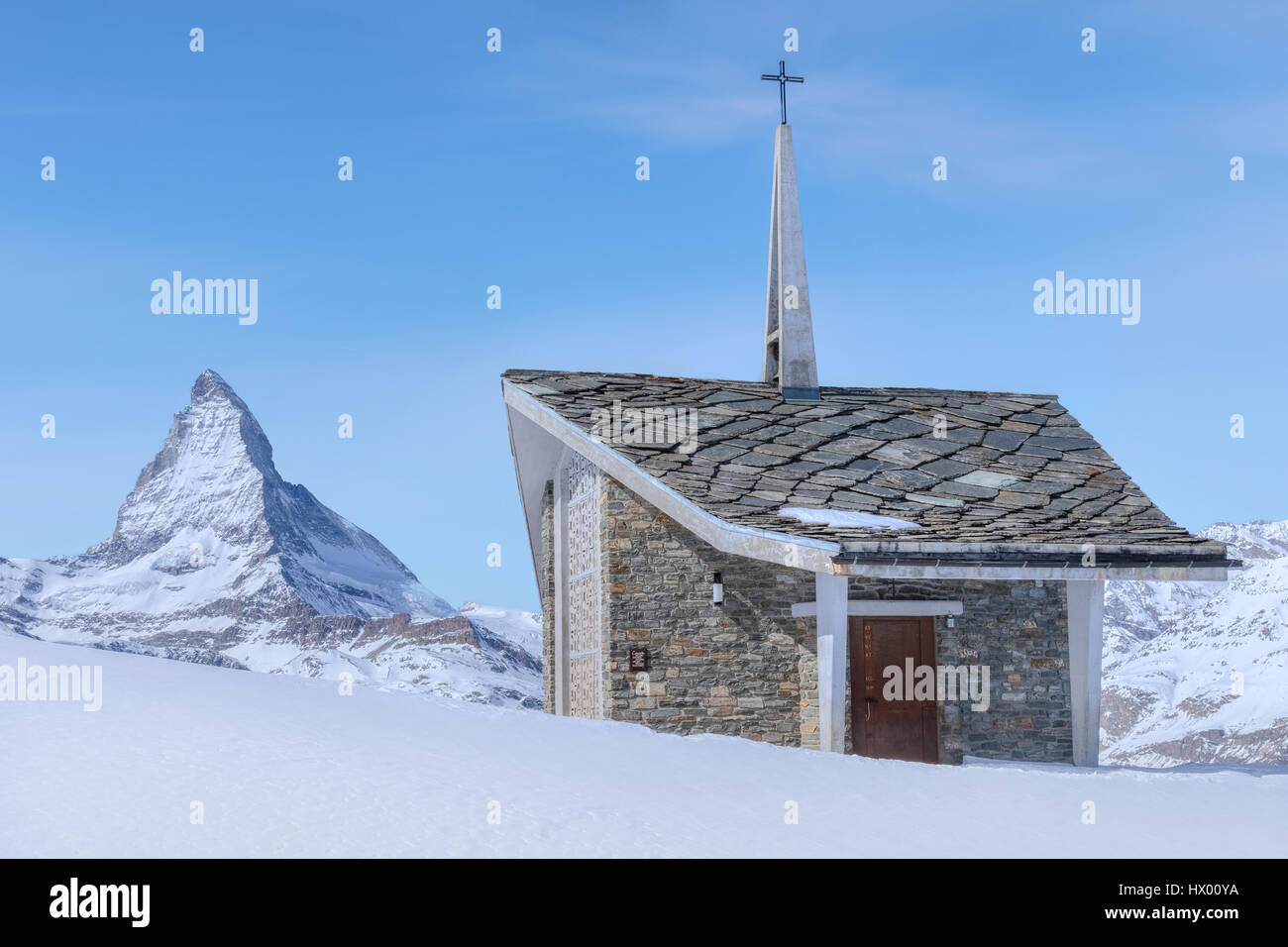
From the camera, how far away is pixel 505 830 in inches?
299

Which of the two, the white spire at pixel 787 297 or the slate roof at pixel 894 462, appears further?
the white spire at pixel 787 297

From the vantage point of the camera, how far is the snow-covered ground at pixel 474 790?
24.2 feet

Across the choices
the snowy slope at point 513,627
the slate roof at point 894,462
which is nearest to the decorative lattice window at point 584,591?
the slate roof at point 894,462

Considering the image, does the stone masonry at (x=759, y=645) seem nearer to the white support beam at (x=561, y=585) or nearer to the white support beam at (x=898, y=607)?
the white support beam at (x=898, y=607)

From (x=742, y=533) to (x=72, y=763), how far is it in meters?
6.32

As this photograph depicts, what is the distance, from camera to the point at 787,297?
17.4 m

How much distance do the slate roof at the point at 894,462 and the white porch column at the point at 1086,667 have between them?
0.99 meters

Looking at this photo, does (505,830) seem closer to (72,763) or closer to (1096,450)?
(72,763)

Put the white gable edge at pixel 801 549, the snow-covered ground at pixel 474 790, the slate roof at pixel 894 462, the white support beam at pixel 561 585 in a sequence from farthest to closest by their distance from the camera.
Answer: the white support beam at pixel 561 585, the slate roof at pixel 894 462, the white gable edge at pixel 801 549, the snow-covered ground at pixel 474 790

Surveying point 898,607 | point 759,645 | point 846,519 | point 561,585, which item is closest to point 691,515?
point 846,519

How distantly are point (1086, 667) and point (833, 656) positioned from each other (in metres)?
3.13

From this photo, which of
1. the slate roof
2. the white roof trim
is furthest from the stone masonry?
the slate roof

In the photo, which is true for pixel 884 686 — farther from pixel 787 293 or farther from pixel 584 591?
pixel 787 293
